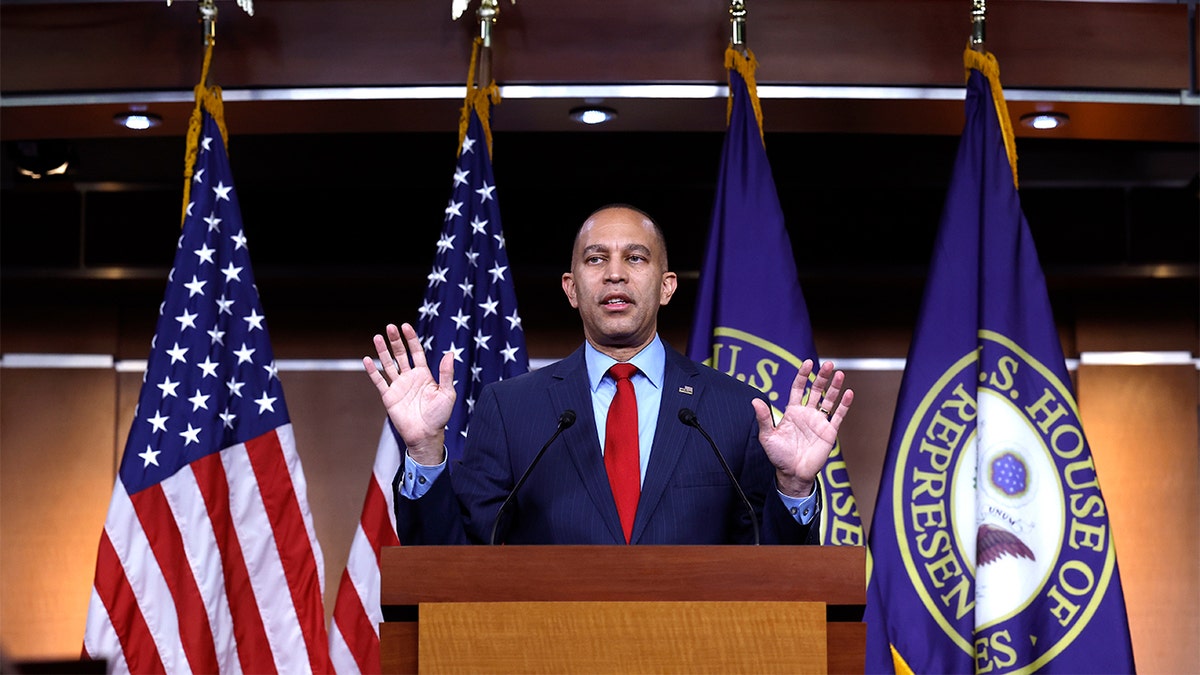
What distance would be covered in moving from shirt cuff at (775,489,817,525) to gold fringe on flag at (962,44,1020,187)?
71.7 inches

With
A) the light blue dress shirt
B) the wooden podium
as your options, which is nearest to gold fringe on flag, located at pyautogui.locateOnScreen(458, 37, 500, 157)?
the light blue dress shirt

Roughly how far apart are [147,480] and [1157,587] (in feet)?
12.0

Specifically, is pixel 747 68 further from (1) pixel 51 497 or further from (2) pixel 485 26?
(1) pixel 51 497

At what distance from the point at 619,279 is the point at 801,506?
27.2 inches

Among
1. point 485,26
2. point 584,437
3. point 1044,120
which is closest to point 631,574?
point 584,437

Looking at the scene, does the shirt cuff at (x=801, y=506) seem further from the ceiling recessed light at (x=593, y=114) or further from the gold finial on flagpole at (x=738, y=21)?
the ceiling recessed light at (x=593, y=114)

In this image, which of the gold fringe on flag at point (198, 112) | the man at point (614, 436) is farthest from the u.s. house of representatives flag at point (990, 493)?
the gold fringe on flag at point (198, 112)

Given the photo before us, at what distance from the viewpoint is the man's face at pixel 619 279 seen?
2648 mm

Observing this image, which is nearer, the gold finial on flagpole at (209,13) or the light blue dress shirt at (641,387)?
the light blue dress shirt at (641,387)

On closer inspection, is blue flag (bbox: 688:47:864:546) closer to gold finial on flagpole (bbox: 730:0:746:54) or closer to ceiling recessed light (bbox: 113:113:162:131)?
gold finial on flagpole (bbox: 730:0:746:54)

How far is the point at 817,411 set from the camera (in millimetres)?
2170

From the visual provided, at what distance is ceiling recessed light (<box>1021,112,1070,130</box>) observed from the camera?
398 cm

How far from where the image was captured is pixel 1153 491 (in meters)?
4.76

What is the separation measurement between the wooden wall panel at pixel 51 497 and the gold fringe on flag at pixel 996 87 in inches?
136
